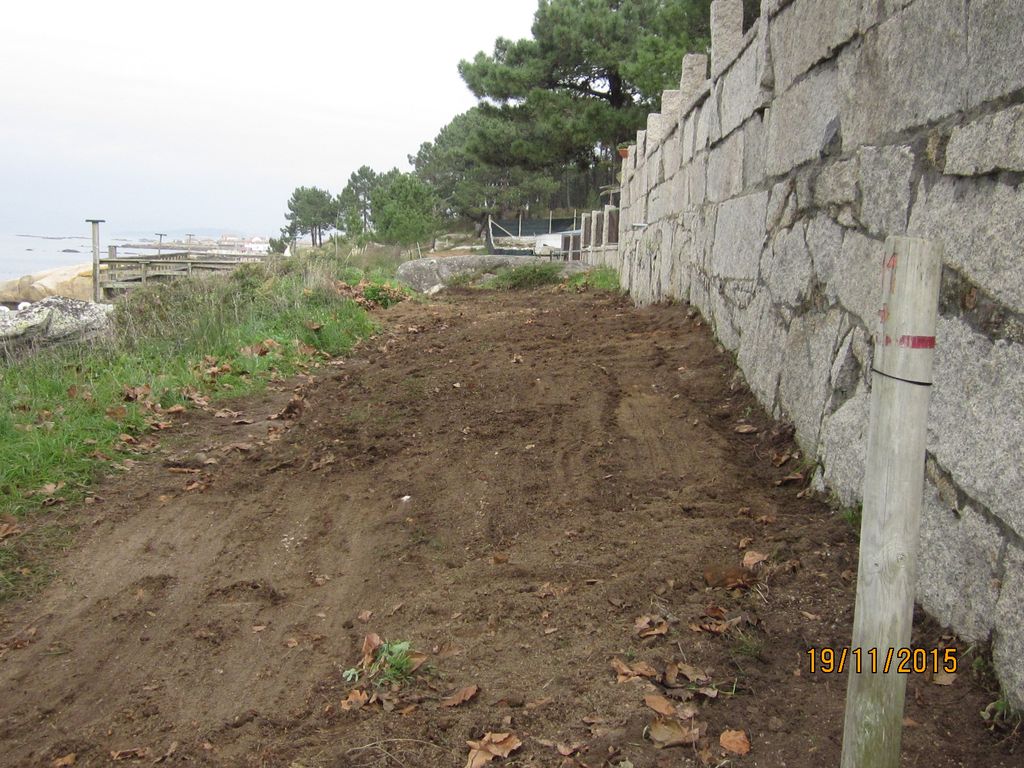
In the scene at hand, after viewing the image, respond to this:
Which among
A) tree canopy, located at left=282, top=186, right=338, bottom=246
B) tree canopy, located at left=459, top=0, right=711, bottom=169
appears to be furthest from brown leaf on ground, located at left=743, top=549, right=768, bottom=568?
tree canopy, located at left=282, top=186, right=338, bottom=246

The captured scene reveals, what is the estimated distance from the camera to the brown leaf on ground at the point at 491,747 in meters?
2.21

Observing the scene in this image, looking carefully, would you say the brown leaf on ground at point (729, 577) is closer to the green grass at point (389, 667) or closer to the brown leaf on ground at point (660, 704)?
the brown leaf on ground at point (660, 704)

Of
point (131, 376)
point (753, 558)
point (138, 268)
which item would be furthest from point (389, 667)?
point (138, 268)

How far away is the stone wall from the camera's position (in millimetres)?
2170

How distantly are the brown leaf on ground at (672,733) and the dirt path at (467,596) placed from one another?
2 centimetres

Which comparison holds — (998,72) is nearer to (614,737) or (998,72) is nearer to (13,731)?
(614,737)

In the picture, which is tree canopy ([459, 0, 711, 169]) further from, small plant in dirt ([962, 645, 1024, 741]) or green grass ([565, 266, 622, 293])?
small plant in dirt ([962, 645, 1024, 741])

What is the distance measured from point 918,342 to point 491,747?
1525mm

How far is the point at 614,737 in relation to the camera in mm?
2225

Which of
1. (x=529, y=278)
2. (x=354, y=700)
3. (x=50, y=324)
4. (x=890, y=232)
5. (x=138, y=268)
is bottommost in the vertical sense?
(x=354, y=700)

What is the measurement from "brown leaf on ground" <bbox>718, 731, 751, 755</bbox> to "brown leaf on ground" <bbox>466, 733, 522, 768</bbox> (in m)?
0.54

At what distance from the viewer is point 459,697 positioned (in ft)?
8.24

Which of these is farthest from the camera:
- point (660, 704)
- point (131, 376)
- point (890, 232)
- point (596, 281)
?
point (596, 281)

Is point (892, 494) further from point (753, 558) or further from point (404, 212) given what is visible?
point (404, 212)
